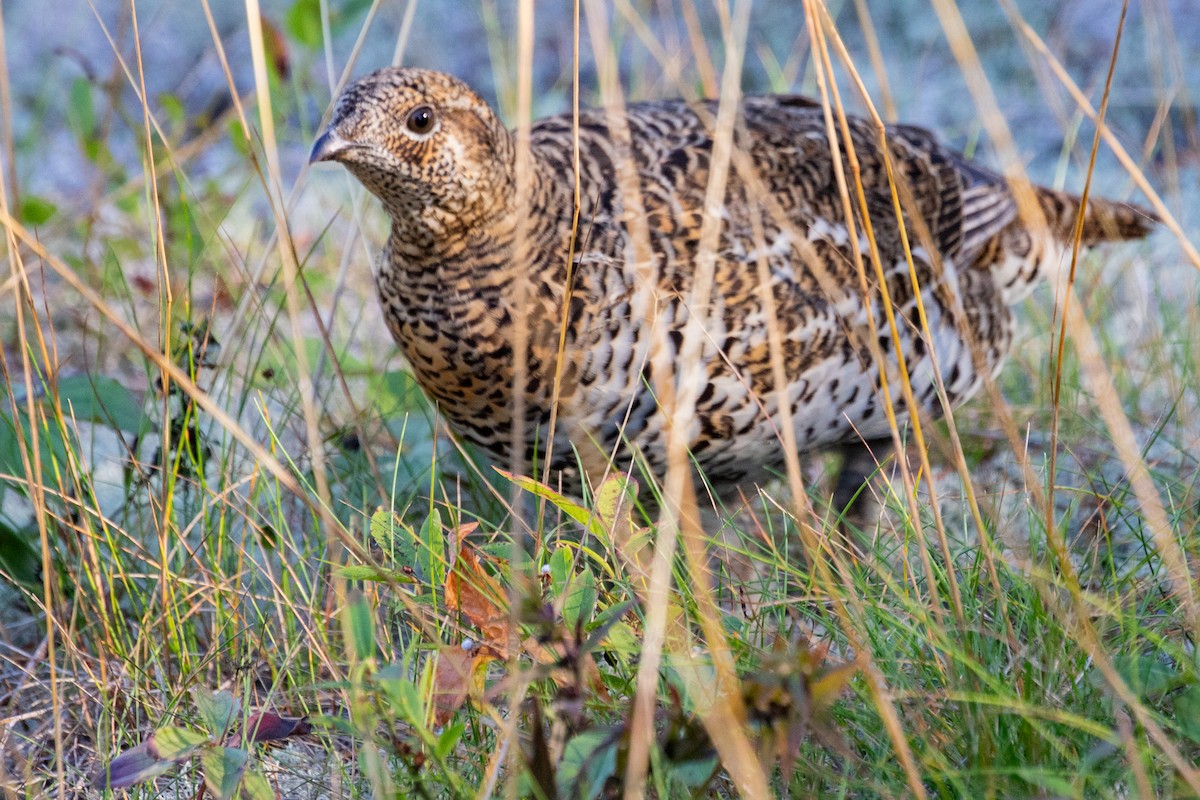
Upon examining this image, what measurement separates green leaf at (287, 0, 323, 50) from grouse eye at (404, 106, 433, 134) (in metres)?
1.02

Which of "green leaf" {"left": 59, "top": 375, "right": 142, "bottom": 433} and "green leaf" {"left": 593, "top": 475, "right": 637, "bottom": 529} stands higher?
"green leaf" {"left": 593, "top": 475, "right": 637, "bottom": 529}

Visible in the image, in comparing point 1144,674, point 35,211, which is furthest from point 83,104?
point 1144,674

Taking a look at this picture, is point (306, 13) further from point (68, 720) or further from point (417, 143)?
point (68, 720)

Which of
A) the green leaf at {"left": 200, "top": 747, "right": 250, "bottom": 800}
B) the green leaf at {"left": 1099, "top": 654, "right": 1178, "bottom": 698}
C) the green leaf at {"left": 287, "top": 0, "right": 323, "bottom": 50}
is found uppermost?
the green leaf at {"left": 287, "top": 0, "right": 323, "bottom": 50}

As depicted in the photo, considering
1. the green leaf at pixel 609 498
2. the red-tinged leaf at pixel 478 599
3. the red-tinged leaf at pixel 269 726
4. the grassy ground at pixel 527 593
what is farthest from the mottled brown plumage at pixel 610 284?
the red-tinged leaf at pixel 269 726

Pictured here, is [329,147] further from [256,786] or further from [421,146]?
[256,786]

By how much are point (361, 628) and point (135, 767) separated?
391mm

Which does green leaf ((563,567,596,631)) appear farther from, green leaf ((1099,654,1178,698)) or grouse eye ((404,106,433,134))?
grouse eye ((404,106,433,134))

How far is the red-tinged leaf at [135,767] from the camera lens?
139cm

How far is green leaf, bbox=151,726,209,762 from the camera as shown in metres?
1.41

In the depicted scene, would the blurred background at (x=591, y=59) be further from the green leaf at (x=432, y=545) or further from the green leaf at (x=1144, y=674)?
the green leaf at (x=1144, y=674)

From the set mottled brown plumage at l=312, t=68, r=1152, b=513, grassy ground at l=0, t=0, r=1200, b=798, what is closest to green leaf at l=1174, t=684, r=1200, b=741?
grassy ground at l=0, t=0, r=1200, b=798

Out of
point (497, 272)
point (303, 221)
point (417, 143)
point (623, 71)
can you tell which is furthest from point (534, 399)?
point (623, 71)

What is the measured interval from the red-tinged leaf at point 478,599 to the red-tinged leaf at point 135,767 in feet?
1.27
